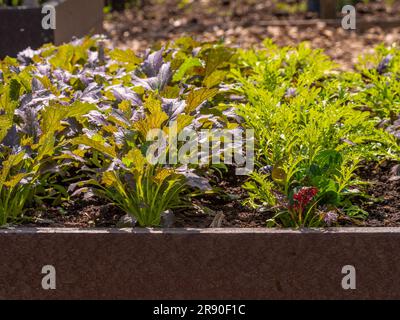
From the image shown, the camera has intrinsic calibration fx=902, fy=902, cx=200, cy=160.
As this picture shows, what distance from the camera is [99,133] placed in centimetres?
438

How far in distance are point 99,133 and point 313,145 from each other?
3.39 feet

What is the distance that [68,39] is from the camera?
25.1 feet

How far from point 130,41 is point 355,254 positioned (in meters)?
6.76

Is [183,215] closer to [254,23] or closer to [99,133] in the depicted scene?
[99,133]

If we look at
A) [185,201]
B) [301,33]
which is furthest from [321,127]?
[301,33]

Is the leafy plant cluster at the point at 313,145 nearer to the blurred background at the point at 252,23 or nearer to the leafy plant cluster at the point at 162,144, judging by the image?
the leafy plant cluster at the point at 162,144

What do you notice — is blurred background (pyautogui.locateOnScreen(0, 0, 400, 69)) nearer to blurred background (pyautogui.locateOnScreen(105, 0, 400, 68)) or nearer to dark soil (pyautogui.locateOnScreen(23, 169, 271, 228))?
blurred background (pyautogui.locateOnScreen(105, 0, 400, 68))

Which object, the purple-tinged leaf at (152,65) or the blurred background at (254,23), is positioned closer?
the purple-tinged leaf at (152,65)

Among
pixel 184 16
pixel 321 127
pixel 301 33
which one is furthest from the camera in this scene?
pixel 184 16

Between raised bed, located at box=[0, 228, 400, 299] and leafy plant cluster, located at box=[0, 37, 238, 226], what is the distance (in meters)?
0.25

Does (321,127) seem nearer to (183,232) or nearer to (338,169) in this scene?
(338,169)

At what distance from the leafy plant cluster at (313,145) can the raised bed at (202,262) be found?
204mm

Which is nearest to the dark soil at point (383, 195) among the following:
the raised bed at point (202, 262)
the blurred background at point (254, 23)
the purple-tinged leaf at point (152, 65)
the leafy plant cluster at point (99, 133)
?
the raised bed at point (202, 262)

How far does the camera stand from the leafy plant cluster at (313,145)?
157 inches
